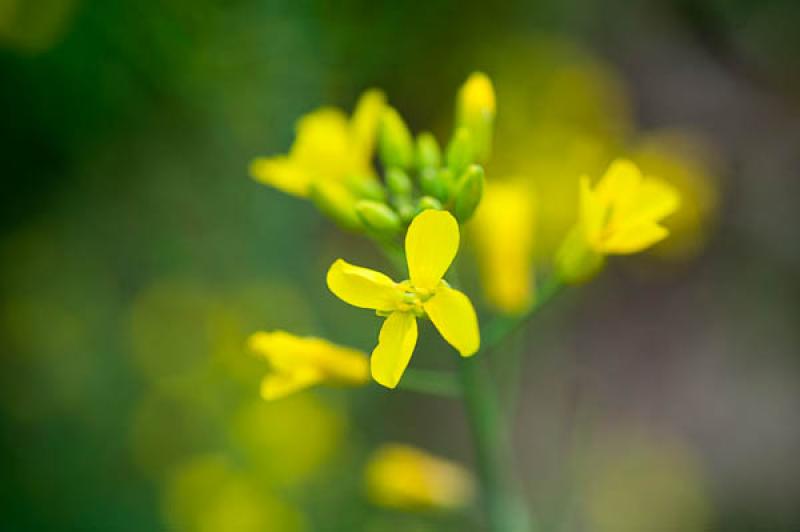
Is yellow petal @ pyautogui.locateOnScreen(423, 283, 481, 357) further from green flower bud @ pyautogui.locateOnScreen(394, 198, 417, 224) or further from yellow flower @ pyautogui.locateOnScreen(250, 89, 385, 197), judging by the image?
yellow flower @ pyautogui.locateOnScreen(250, 89, 385, 197)

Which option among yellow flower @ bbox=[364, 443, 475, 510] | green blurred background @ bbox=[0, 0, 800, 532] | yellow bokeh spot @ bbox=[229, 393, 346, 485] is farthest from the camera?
green blurred background @ bbox=[0, 0, 800, 532]

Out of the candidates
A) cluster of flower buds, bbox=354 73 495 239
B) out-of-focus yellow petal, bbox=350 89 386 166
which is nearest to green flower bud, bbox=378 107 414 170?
cluster of flower buds, bbox=354 73 495 239

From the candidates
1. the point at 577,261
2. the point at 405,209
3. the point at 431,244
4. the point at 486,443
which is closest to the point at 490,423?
the point at 486,443

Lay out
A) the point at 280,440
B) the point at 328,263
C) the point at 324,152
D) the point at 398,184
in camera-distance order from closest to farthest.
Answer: the point at 398,184 < the point at 324,152 < the point at 280,440 < the point at 328,263

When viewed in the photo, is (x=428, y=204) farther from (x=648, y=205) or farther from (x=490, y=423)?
(x=490, y=423)

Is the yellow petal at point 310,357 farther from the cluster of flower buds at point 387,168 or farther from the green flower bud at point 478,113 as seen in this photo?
the green flower bud at point 478,113

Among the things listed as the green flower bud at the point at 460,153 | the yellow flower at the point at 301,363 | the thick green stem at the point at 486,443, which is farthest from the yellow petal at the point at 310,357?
the green flower bud at the point at 460,153

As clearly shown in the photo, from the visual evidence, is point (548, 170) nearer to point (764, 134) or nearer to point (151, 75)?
point (764, 134)
